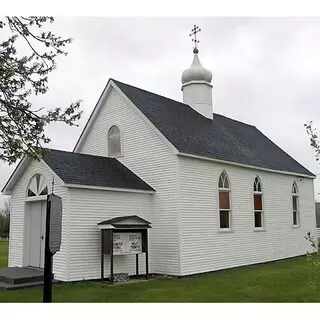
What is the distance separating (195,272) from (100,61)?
291 inches

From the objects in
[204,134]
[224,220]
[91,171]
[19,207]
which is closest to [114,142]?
[91,171]

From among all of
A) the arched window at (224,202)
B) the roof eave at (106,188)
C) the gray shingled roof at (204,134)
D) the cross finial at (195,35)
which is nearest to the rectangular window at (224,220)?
the arched window at (224,202)

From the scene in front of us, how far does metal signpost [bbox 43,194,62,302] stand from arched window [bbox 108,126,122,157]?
9.70m

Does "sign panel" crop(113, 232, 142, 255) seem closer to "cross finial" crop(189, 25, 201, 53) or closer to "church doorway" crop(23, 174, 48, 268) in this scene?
"church doorway" crop(23, 174, 48, 268)

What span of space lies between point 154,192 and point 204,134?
3.83 meters

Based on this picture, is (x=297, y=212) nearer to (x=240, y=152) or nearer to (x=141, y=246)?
(x=240, y=152)

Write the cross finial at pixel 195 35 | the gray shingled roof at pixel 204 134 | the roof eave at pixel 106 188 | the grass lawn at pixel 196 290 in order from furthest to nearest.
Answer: the cross finial at pixel 195 35, the gray shingled roof at pixel 204 134, the roof eave at pixel 106 188, the grass lawn at pixel 196 290

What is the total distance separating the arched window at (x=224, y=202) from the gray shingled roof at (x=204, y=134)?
822 mm

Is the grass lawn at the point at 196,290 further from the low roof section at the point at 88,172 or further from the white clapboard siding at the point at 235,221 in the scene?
the low roof section at the point at 88,172

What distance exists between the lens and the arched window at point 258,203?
18438 mm

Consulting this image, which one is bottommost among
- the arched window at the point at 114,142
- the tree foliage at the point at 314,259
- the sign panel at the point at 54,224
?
the tree foliage at the point at 314,259

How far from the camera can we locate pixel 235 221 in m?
16.8

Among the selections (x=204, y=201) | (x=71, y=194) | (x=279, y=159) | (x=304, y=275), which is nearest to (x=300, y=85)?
(x=204, y=201)

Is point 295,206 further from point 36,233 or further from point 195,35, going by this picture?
point 36,233
